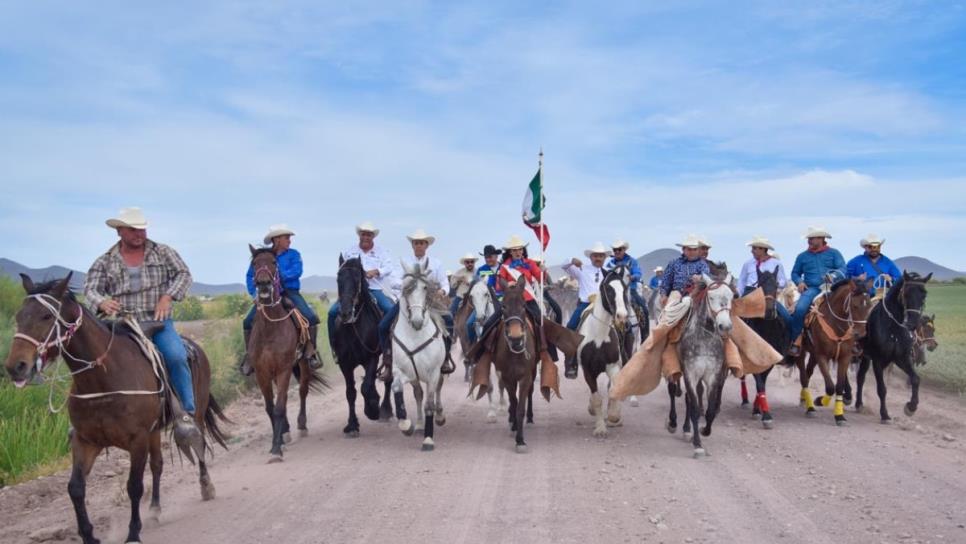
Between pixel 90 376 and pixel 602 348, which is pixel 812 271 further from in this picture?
pixel 90 376

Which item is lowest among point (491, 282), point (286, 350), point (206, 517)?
point (206, 517)

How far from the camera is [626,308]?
11.5 metres

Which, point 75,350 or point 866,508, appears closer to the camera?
point 75,350

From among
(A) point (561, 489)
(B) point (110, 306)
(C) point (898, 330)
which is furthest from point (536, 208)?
(B) point (110, 306)

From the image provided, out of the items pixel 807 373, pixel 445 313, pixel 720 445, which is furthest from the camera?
pixel 807 373

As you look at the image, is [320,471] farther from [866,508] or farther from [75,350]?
[866,508]

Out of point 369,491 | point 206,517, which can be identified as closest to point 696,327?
point 369,491

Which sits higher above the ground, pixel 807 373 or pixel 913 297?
pixel 913 297

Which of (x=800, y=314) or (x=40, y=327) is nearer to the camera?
(x=40, y=327)

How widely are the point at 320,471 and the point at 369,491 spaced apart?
4.20 feet

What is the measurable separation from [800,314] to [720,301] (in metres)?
3.89

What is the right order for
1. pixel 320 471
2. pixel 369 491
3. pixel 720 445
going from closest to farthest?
pixel 369 491, pixel 320 471, pixel 720 445

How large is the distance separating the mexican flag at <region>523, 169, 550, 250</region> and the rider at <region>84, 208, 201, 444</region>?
7717 millimetres

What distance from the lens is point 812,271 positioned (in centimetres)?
1419
